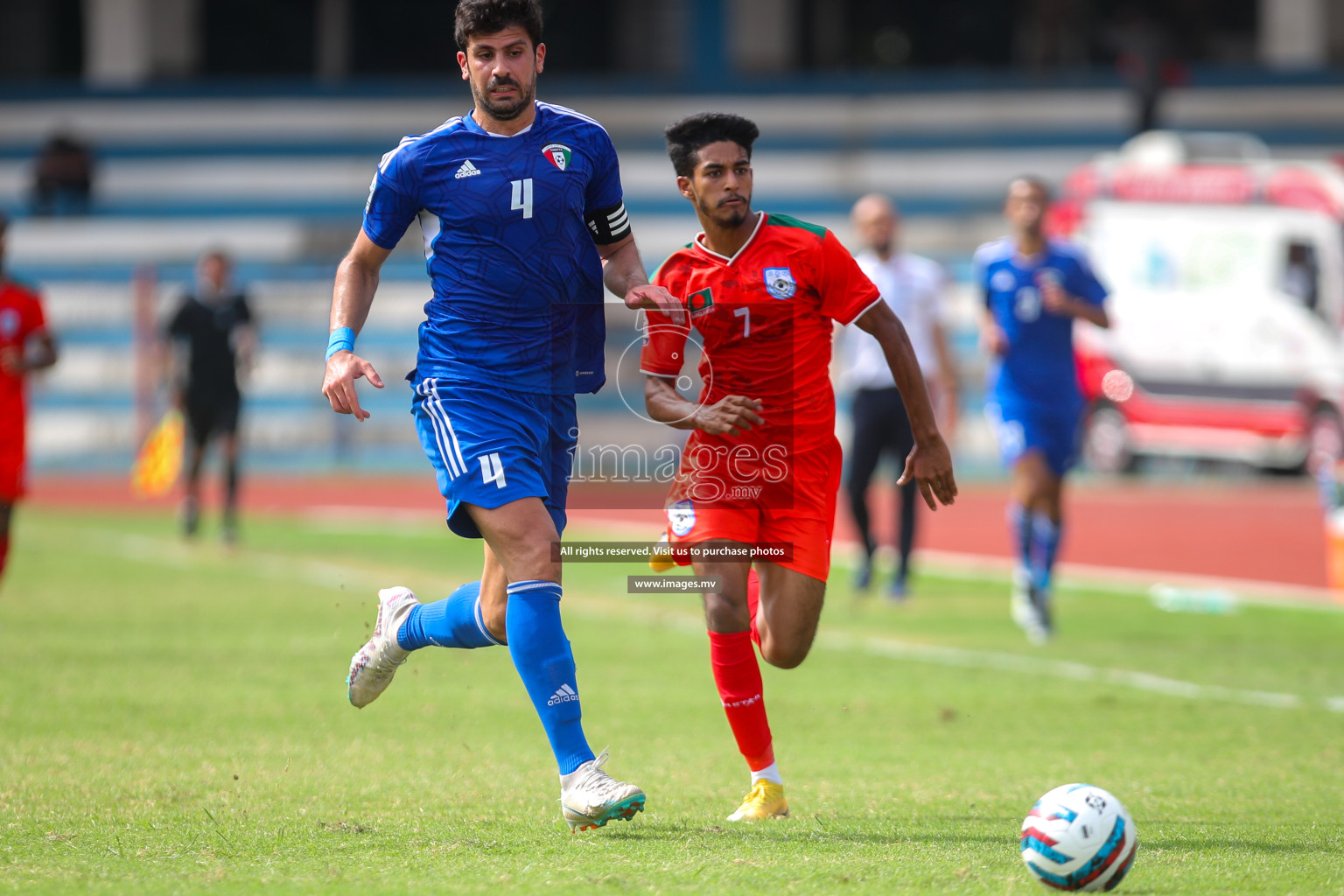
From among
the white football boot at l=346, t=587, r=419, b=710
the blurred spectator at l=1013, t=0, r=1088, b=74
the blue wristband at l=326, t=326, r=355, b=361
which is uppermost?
the blurred spectator at l=1013, t=0, r=1088, b=74

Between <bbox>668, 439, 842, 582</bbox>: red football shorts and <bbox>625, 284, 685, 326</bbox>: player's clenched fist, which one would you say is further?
<bbox>668, 439, 842, 582</bbox>: red football shorts

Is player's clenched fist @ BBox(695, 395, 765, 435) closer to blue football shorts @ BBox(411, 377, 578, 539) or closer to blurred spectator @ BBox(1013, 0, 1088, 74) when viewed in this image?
blue football shorts @ BBox(411, 377, 578, 539)

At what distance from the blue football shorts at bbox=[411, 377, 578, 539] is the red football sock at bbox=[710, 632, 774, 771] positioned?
70 centimetres

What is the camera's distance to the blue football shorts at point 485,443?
Answer: 527cm

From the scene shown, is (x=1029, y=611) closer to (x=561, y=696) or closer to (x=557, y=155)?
(x=561, y=696)

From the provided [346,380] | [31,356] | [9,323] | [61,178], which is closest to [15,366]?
[31,356]

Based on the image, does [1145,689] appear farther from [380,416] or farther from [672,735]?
[380,416]

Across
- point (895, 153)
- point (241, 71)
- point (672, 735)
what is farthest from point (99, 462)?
point (672, 735)

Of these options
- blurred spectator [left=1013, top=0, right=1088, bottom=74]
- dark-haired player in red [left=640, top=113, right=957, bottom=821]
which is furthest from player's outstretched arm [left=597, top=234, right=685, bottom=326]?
blurred spectator [left=1013, top=0, right=1088, bottom=74]

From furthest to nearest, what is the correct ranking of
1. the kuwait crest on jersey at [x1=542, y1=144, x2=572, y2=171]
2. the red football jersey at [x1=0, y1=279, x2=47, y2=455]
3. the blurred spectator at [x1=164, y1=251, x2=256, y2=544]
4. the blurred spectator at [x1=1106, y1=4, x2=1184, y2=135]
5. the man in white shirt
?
the blurred spectator at [x1=1106, y1=4, x2=1184, y2=135], the blurred spectator at [x1=164, y1=251, x2=256, y2=544], the man in white shirt, the red football jersey at [x1=0, y1=279, x2=47, y2=455], the kuwait crest on jersey at [x1=542, y1=144, x2=572, y2=171]

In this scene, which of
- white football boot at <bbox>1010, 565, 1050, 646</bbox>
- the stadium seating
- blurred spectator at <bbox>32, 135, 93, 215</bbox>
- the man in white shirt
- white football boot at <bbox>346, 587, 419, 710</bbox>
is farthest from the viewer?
blurred spectator at <bbox>32, 135, 93, 215</bbox>

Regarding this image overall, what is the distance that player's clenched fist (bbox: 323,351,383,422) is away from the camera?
512 cm

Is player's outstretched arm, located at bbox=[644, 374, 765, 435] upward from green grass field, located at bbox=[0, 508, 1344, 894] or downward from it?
upward

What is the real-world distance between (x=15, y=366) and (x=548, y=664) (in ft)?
19.5
